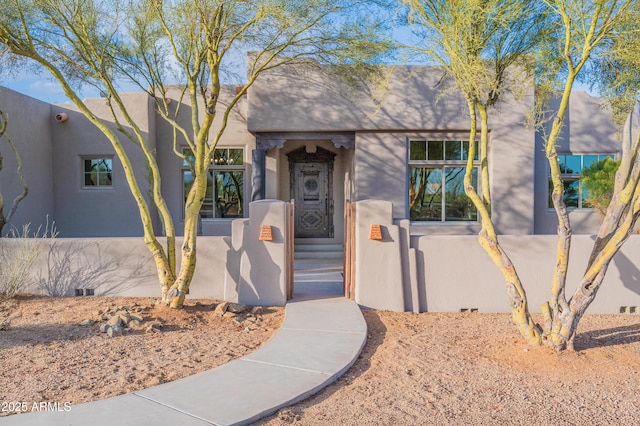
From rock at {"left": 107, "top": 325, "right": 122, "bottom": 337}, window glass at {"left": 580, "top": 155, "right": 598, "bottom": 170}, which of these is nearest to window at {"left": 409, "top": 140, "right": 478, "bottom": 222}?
window glass at {"left": 580, "top": 155, "right": 598, "bottom": 170}

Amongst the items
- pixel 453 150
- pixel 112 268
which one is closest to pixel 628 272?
pixel 453 150

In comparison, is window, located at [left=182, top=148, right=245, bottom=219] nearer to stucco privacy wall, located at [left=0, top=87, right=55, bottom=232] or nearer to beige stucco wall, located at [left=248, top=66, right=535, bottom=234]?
beige stucco wall, located at [left=248, top=66, right=535, bottom=234]

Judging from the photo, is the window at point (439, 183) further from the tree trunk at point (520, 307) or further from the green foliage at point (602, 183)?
the tree trunk at point (520, 307)

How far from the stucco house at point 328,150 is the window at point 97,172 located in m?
0.03

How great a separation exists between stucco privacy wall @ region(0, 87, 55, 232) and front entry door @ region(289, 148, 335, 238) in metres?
6.74

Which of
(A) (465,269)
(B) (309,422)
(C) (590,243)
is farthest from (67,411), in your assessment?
(C) (590,243)

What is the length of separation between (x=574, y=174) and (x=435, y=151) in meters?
4.09

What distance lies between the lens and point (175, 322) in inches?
247

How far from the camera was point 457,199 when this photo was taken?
1218cm

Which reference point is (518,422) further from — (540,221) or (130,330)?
(540,221)

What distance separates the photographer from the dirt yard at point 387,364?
3795 millimetres

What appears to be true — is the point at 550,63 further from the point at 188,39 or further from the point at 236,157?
the point at 236,157

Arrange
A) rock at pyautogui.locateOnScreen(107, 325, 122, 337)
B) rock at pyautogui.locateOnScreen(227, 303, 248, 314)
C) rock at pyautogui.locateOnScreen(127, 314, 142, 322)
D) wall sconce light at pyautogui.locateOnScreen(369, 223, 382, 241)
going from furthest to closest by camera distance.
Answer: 1. wall sconce light at pyautogui.locateOnScreen(369, 223, 382, 241)
2. rock at pyautogui.locateOnScreen(227, 303, 248, 314)
3. rock at pyautogui.locateOnScreen(127, 314, 142, 322)
4. rock at pyautogui.locateOnScreen(107, 325, 122, 337)

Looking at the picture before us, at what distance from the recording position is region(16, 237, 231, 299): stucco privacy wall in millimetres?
7598
